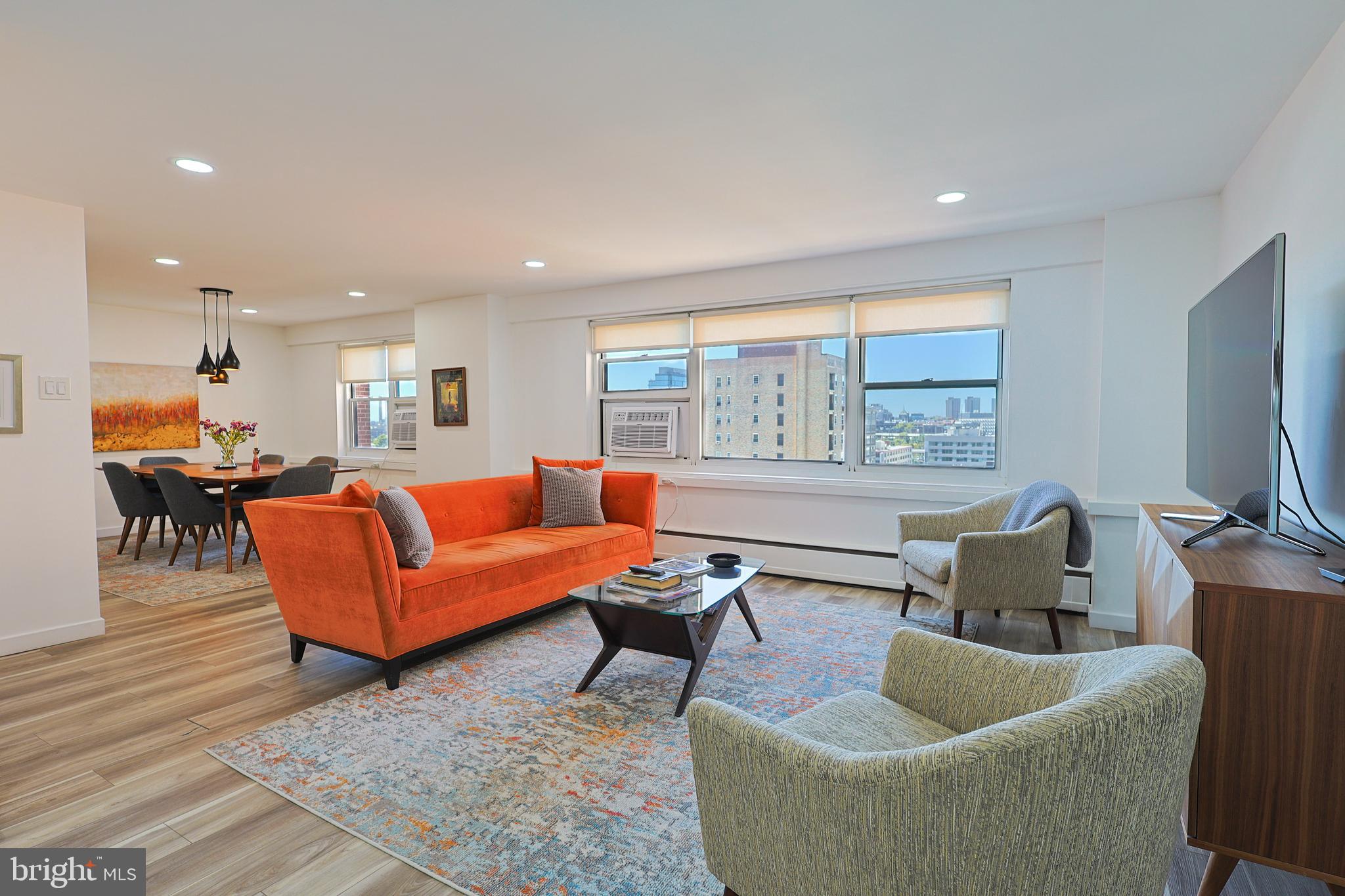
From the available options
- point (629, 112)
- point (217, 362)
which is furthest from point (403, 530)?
point (217, 362)

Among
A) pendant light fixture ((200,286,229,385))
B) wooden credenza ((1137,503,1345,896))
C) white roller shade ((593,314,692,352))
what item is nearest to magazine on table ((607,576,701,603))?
wooden credenza ((1137,503,1345,896))

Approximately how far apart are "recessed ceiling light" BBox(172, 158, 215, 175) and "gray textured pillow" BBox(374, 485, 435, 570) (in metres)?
1.67

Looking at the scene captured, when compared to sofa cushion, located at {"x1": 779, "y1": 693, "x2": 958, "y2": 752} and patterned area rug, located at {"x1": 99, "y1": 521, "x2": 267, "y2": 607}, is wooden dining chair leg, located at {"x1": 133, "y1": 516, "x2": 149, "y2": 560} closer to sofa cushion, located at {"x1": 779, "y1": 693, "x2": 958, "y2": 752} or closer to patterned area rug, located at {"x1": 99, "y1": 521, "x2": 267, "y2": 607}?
patterned area rug, located at {"x1": 99, "y1": 521, "x2": 267, "y2": 607}

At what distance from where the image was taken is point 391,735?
248 centimetres

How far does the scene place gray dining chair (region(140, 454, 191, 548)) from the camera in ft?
18.9

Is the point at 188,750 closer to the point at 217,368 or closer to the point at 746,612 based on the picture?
the point at 746,612

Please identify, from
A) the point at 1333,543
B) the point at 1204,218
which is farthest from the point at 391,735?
the point at 1204,218

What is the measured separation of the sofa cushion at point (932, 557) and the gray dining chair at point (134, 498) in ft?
19.4

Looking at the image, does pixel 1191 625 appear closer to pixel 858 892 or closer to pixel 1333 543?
pixel 1333 543

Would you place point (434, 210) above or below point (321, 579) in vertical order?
above

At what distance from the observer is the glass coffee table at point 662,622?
2693mm

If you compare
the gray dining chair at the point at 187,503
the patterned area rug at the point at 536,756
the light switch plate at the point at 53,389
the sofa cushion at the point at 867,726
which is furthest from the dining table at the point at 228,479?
the sofa cushion at the point at 867,726

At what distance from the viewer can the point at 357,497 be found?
3041 millimetres

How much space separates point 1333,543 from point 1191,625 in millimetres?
773
